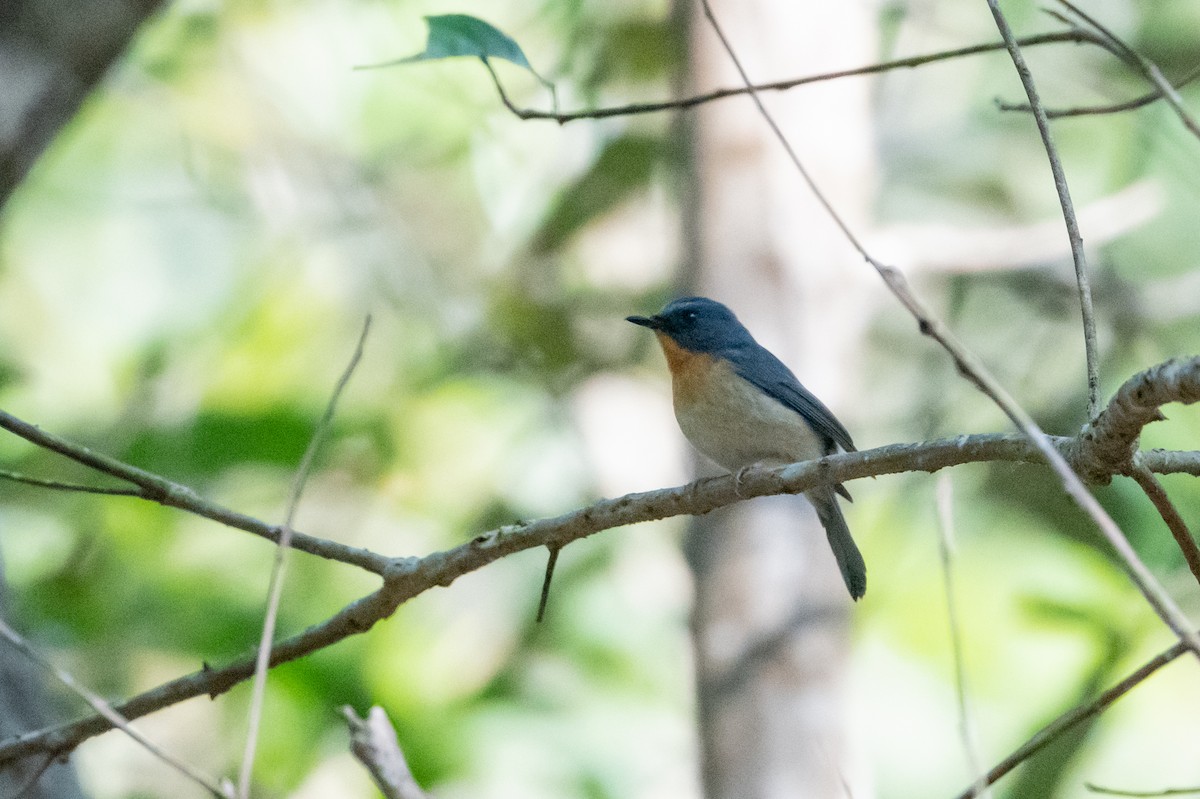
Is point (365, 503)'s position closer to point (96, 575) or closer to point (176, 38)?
point (96, 575)

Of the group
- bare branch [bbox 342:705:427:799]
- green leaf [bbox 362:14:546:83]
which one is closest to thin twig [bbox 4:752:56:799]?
bare branch [bbox 342:705:427:799]

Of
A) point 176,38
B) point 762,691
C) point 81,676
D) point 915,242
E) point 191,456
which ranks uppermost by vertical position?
point 176,38

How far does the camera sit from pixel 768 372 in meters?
5.43

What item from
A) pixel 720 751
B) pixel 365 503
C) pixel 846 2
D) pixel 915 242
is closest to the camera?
pixel 720 751

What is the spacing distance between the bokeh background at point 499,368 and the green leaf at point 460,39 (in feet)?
10.5

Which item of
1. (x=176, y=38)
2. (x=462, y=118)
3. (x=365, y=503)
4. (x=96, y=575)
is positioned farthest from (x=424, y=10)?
(x=96, y=575)

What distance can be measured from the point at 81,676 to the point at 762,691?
378cm

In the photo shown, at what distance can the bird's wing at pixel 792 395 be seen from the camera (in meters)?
5.32

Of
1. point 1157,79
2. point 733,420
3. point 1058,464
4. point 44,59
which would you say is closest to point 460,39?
point 44,59

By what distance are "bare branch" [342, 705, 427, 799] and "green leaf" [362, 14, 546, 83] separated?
5.77 feet

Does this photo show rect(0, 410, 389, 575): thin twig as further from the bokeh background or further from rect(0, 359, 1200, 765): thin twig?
the bokeh background

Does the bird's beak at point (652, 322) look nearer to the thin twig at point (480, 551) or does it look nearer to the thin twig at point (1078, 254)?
the thin twig at point (480, 551)

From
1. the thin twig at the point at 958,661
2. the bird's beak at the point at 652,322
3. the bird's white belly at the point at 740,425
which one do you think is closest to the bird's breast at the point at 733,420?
the bird's white belly at the point at 740,425

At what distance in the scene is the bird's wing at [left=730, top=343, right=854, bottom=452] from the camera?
5.32m
